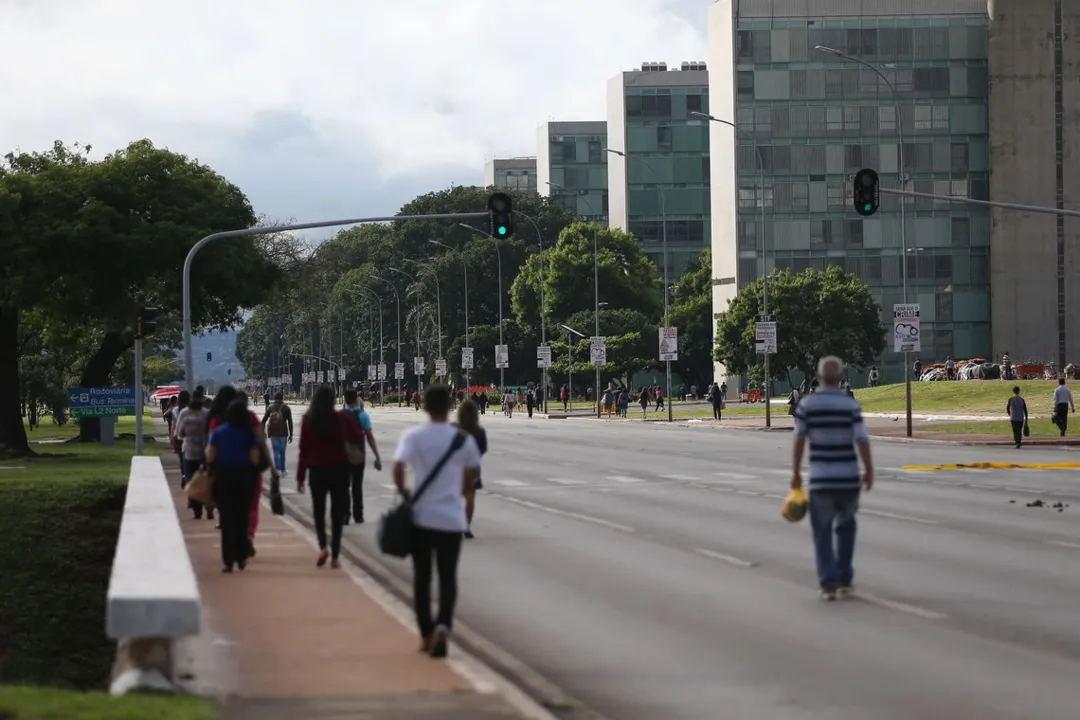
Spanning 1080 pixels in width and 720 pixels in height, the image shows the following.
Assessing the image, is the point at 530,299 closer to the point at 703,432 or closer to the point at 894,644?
the point at 703,432

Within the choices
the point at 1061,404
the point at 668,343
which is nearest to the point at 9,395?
the point at 1061,404

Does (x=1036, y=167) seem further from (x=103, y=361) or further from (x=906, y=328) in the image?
(x=103, y=361)

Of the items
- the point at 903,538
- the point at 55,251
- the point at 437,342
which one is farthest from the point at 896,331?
the point at 437,342

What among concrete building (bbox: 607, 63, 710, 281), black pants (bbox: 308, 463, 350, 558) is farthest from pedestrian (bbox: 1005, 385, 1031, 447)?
concrete building (bbox: 607, 63, 710, 281)

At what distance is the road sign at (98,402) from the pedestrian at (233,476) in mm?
28112

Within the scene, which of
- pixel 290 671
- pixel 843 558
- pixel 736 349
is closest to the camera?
pixel 290 671

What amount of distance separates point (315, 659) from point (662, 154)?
135m

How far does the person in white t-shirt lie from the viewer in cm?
1066

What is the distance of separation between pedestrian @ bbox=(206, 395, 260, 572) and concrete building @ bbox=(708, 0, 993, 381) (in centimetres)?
9405

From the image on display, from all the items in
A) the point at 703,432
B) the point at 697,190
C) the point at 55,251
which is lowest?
the point at 703,432

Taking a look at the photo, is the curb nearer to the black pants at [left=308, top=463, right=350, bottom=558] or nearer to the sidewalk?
the sidewalk

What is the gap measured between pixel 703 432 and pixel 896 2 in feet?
179

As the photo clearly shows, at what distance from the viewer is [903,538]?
65.2ft

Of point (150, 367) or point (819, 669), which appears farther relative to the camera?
point (150, 367)
